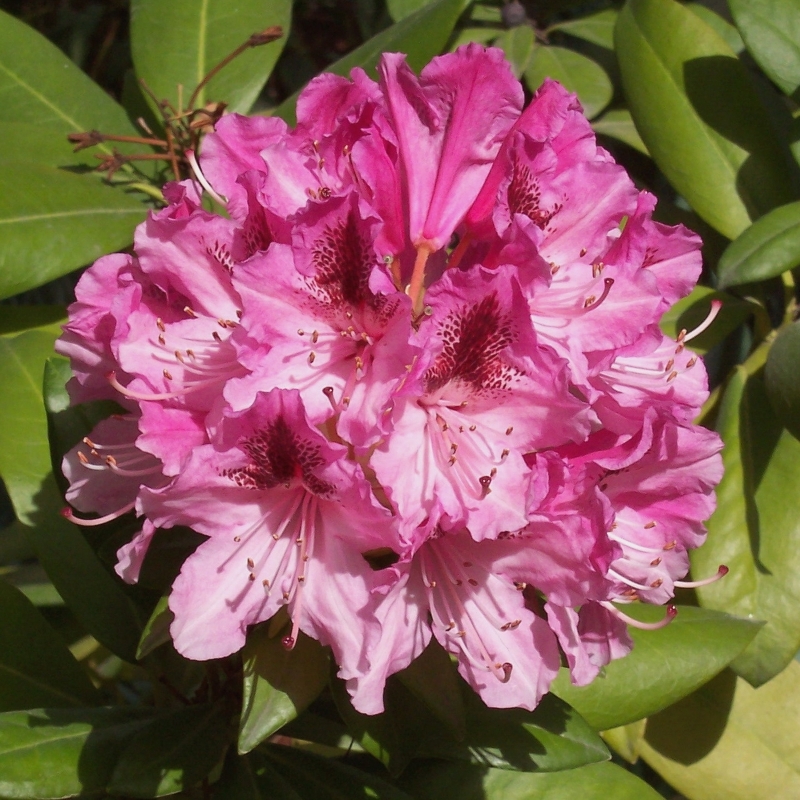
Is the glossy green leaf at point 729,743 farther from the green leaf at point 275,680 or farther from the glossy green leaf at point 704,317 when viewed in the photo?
the green leaf at point 275,680

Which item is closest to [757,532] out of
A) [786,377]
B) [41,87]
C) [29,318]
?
[786,377]

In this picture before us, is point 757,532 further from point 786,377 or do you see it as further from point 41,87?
point 41,87

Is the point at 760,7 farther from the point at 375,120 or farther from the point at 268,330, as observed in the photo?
the point at 268,330

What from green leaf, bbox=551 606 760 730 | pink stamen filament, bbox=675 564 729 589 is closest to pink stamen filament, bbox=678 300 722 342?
pink stamen filament, bbox=675 564 729 589

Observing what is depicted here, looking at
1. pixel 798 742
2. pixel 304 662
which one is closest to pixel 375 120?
pixel 304 662

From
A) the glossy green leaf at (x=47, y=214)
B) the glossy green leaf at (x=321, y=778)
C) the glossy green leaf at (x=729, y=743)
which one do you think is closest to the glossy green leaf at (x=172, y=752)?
the glossy green leaf at (x=321, y=778)

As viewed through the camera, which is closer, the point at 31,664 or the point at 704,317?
the point at 31,664

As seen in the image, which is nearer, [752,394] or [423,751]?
[423,751]
